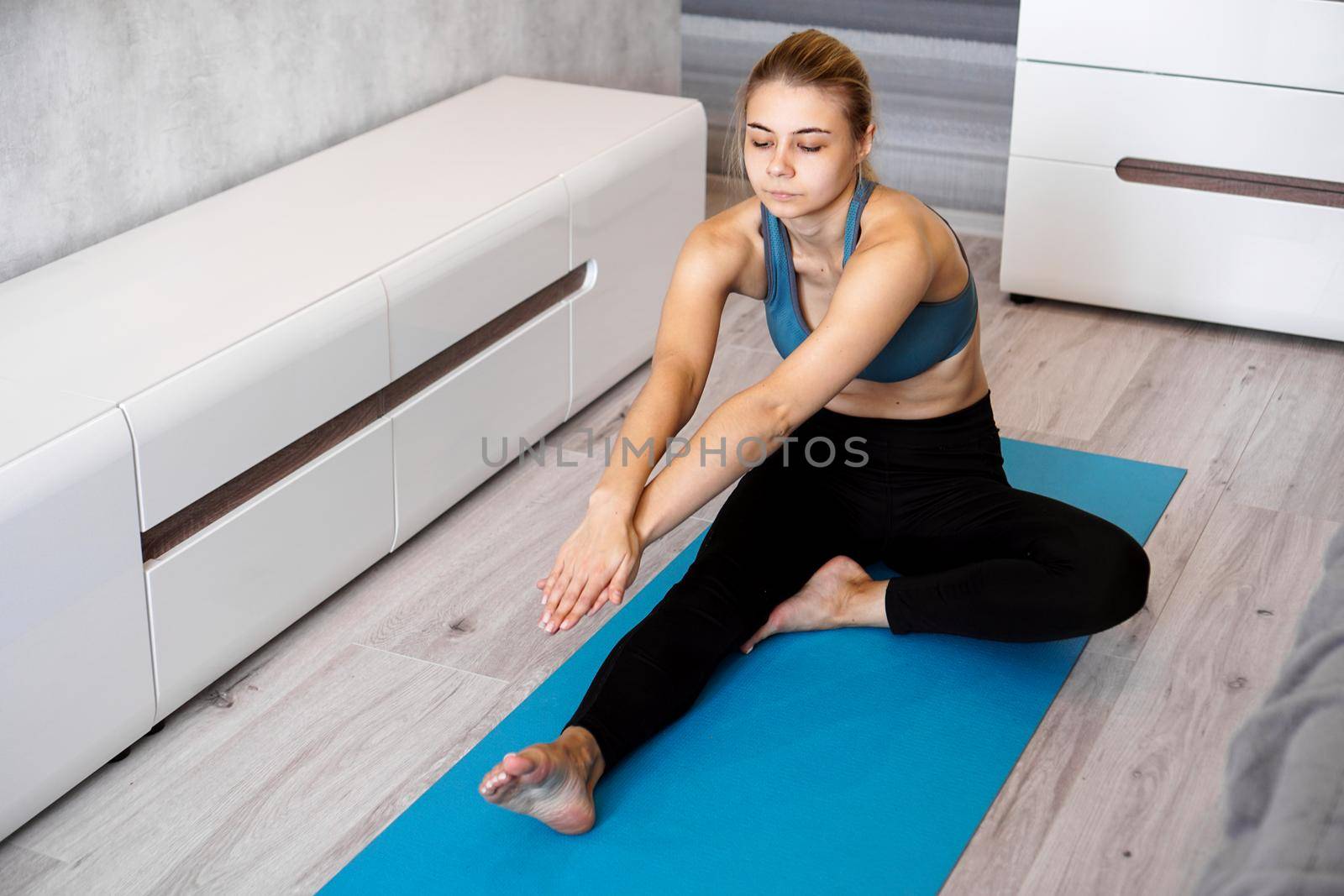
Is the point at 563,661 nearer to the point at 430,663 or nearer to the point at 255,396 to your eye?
the point at 430,663

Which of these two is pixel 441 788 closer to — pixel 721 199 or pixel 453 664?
pixel 453 664

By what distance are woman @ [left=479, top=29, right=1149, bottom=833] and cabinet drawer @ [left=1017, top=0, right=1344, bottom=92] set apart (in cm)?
109

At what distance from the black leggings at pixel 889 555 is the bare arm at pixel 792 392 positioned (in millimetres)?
190

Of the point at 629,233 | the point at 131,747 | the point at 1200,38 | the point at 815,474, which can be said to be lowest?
the point at 131,747

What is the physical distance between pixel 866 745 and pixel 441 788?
0.49 meters

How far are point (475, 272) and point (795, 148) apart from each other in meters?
0.66

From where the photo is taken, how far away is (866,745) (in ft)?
5.57

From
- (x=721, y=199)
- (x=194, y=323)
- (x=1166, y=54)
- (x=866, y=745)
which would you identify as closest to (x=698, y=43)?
(x=721, y=199)

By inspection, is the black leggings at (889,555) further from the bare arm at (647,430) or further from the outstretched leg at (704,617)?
the bare arm at (647,430)

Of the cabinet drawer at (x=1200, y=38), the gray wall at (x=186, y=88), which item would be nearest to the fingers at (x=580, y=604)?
the gray wall at (x=186, y=88)

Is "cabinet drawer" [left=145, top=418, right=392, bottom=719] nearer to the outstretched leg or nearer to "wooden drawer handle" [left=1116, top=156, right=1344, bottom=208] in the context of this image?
the outstretched leg

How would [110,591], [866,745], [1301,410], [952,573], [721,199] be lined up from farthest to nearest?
[721,199] < [1301,410] < [952,573] < [866,745] < [110,591]

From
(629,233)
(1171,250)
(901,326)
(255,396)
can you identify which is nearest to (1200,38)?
(1171,250)

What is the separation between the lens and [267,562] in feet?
6.03
